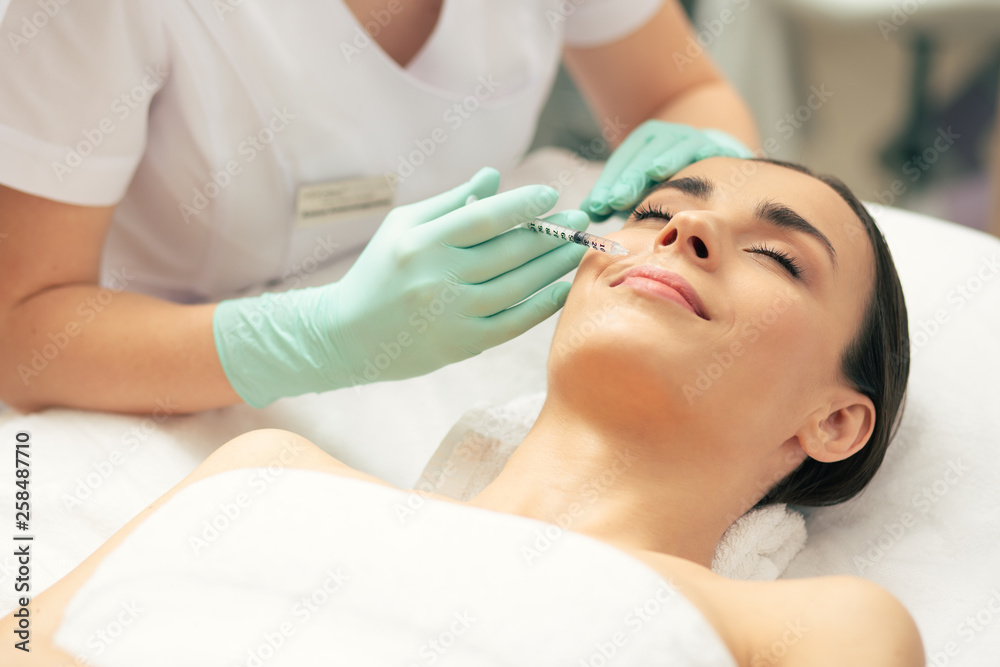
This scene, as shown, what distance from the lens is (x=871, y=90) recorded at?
286 cm

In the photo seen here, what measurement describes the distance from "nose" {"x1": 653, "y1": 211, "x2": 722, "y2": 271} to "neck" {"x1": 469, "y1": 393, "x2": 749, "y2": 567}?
0.22 metres

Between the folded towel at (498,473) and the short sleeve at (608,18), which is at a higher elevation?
the short sleeve at (608,18)

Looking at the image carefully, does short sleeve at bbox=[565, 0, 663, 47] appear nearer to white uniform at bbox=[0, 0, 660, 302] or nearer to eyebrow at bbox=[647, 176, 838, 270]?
white uniform at bbox=[0, 0, 660, 302]

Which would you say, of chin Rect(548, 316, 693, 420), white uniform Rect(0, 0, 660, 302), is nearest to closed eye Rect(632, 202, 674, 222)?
chin Rect(548, 316, 693, 420)

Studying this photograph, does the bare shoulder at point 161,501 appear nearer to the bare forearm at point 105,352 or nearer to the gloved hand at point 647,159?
the bare forearm at point 105,352

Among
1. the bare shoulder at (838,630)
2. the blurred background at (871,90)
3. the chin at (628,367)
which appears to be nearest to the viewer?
the bare shoulder at (838,630)

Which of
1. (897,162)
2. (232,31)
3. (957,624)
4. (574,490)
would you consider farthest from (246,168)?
(897,162)

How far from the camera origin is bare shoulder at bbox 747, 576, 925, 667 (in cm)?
86

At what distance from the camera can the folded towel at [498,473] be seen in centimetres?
119

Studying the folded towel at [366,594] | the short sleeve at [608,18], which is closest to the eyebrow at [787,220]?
the folded towel at [366,594]

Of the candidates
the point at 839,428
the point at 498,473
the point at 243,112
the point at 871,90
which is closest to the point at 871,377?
the point at 839,428

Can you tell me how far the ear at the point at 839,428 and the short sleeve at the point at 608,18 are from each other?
0.97m

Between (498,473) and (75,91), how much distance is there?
829 mm

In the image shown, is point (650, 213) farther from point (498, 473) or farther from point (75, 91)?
point (75, 91)
